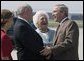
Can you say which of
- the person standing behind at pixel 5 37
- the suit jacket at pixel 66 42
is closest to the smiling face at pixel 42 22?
the suit jacket at pixel 66 42

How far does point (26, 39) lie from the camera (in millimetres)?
6594

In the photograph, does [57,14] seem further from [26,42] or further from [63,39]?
[26,42]

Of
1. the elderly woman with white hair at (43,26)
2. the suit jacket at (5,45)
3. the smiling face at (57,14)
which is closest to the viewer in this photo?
the suit jacket at (5,45)

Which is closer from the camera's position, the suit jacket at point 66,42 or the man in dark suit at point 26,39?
the man in dark suit at point 26,39

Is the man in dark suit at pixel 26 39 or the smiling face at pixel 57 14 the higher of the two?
the smiling face at pixel 57 14

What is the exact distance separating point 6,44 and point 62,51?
46.9 inches

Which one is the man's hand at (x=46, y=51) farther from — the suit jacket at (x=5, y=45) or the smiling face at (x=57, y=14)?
the suit jacket at (x=5, y=45)

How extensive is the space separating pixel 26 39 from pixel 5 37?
64cm

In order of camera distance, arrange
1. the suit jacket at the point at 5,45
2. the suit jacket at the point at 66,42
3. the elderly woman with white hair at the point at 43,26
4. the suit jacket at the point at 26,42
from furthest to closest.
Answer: the elderly woman with white hair at the point at 43,26 < the suit jacket at the point at 66,42 < the suit jacket at the point at 26,42 < the suit jacket at the point at 5,45

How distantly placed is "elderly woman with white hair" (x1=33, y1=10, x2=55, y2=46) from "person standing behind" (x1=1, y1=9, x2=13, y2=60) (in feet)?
4.42

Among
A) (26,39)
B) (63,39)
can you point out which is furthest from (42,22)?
(26,39)

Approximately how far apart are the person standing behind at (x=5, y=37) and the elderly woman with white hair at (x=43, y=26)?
1348mm

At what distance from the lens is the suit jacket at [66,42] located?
6746mm

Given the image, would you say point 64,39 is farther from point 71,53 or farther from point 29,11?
point 29,11
